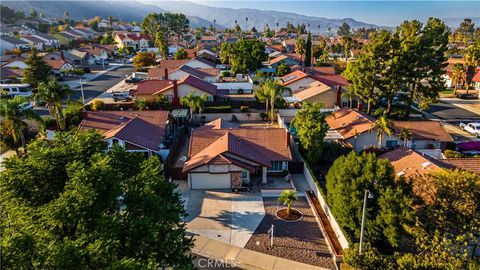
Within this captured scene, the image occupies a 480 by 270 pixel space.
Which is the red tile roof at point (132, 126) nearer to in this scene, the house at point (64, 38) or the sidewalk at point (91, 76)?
the sidewalk at point (91, 76)

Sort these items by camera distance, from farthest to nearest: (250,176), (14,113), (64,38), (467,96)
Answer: (64,38), (467,96), (250,176), (14,113)

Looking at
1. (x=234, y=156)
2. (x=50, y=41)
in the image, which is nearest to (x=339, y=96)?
(x=234, y=156)

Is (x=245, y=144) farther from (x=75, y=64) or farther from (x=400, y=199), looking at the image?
(x=75, y=64)

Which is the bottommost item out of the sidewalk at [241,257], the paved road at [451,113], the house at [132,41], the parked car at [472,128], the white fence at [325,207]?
the sidewalk at [241,257]

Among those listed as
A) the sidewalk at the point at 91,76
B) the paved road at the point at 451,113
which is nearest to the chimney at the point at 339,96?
the paved road at the point at 451,113

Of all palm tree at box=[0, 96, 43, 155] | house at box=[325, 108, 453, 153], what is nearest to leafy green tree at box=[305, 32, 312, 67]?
house at box=[325, 108, 453, 153]

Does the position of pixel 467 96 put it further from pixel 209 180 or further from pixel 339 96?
pixel 209 180

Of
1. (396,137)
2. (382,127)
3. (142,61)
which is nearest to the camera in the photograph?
(382,127)
